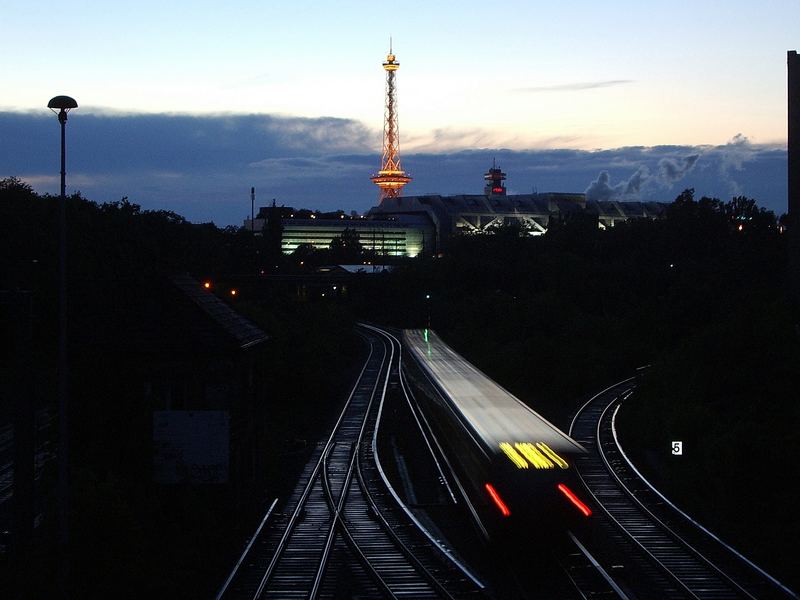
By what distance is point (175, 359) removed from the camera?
66.1 feet

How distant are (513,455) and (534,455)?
344mm

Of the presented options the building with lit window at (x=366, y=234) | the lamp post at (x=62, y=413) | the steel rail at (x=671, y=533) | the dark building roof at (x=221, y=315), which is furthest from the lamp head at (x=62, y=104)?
the building with lit window at (x=366, y=234)

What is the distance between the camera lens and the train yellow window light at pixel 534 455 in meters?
15.2

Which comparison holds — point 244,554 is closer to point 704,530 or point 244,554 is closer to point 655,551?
point 655,551

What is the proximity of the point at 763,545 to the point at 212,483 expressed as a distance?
10417 mm

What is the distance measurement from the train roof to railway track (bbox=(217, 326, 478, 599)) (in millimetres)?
2260

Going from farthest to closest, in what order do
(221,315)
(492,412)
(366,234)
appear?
1. (366,234)
2. (221,315)
3. (492,412)

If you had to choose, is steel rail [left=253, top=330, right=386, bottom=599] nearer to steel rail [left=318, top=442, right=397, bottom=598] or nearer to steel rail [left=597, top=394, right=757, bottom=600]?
steel rail [left=318, top=442, right=397, bottom=598]

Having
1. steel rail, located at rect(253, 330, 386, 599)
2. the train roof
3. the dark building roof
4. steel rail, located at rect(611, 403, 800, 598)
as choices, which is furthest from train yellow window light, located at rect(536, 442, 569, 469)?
the dark building roof

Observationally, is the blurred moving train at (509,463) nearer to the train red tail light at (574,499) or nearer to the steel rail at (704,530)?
the train red tail light at (574,499)

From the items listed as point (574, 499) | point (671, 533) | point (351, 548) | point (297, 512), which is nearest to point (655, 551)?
point (671, 533)

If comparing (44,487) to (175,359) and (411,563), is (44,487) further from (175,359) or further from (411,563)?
(411,563)

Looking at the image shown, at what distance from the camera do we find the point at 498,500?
15273 mm

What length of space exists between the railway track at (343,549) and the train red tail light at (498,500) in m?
1.13
